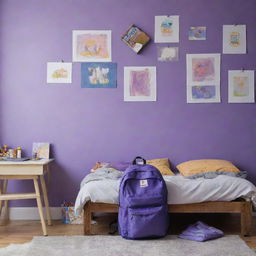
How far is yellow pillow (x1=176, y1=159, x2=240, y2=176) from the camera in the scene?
11.2ft

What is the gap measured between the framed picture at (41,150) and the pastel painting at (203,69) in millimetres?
1617

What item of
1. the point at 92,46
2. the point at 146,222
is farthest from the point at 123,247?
the point at 92,46

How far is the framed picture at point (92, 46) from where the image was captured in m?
3.77

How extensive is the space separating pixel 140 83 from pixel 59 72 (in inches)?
32.3

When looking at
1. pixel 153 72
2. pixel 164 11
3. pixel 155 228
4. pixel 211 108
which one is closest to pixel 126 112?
pixel 153 72

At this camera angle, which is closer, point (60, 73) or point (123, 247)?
point (123, 247)

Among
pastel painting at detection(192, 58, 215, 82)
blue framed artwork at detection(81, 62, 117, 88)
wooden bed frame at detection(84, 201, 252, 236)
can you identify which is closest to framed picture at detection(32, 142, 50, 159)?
blue framed artwork at detection(81, 62, 117, 88)

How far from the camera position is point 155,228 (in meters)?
2.88

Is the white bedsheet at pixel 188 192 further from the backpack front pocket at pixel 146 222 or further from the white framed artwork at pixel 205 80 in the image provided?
the white framed artwork at pixel 205 80

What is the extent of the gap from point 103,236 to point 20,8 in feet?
7.77

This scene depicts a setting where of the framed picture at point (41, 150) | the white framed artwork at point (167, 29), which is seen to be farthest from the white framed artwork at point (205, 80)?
the framed picture at point (41, 150)

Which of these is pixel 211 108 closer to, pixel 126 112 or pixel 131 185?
pixel 126 112

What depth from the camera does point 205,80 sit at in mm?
3760

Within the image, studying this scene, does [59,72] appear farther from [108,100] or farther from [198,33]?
[198,33]
